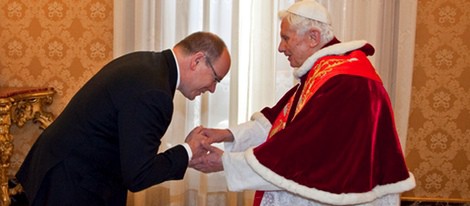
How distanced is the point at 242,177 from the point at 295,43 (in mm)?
579

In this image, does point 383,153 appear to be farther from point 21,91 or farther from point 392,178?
point 21,91

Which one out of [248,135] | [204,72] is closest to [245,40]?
[248,135]

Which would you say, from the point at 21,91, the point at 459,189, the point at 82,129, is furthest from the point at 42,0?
the point at 459,189

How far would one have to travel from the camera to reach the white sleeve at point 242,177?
2068 millimetres

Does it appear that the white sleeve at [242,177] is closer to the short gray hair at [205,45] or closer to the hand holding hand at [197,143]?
the hand holding hand at [197,143]

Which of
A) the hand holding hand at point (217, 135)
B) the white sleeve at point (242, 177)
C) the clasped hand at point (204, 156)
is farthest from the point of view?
the hand holding hand at point (217, 135)

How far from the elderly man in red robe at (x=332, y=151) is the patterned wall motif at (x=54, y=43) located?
193 centimetres

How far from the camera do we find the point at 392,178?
2.10m

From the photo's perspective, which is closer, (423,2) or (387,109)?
(387,109)

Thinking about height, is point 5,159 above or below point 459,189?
above

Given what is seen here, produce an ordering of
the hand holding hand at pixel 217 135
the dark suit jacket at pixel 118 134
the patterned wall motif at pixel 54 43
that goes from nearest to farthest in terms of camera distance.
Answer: the dark suit jacket at pixel 118 134 < the hand holding hand at pixel 217 135 < the patterned wall motif at pixel 54 43

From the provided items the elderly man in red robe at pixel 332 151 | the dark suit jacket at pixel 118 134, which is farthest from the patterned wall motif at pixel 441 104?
the dark suit jacket at pixel 118 134

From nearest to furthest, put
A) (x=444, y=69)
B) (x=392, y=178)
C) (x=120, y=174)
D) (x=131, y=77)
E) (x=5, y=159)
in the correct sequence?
(x=131, y=77) < (x=120, y=174) < (x=392, y=178) < (x=5, y=159) < (x=444, y=69)

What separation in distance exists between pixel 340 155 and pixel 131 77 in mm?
759
